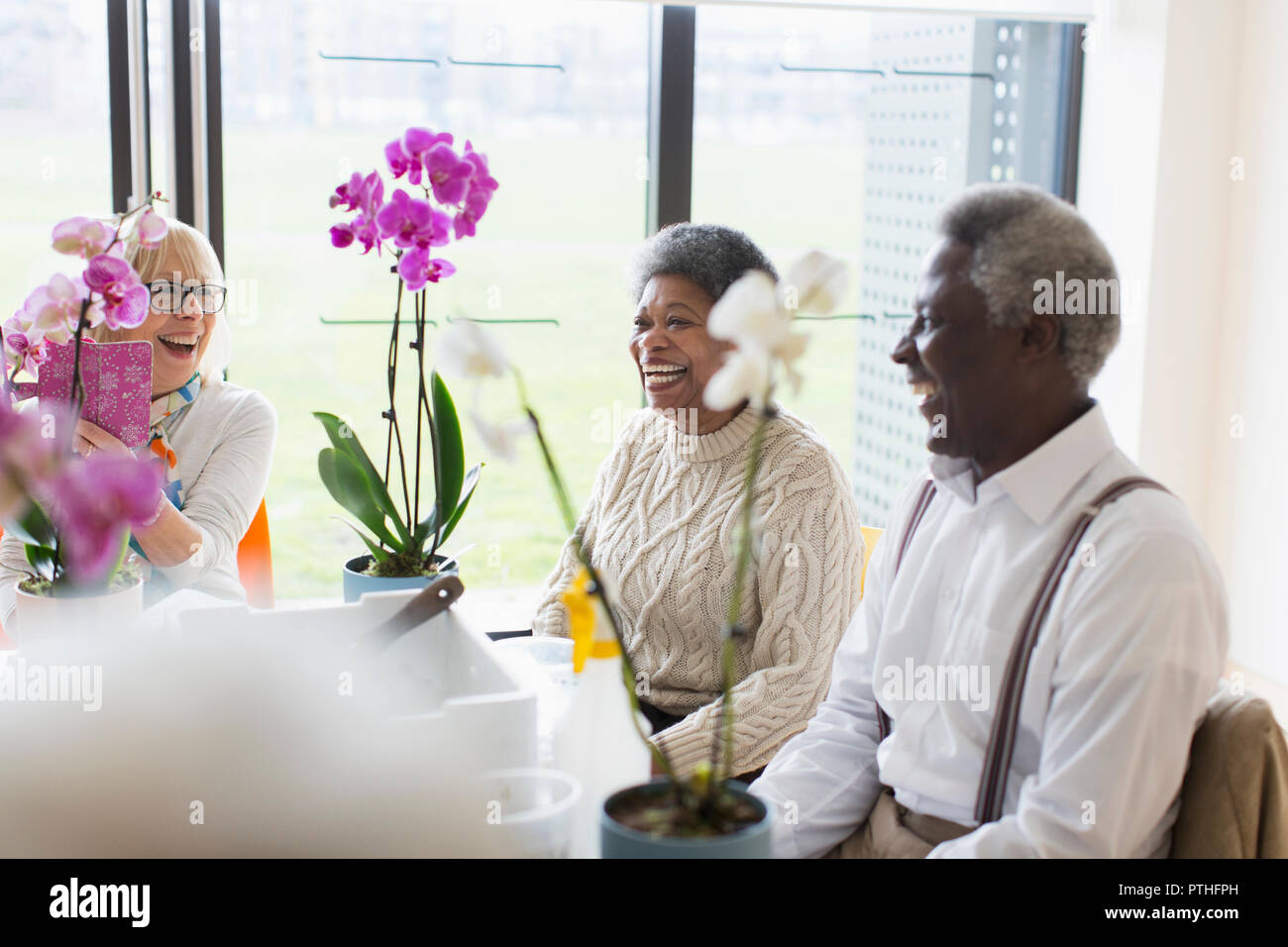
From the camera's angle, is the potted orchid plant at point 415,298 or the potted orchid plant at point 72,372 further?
the potted orchid plant at point 415,298

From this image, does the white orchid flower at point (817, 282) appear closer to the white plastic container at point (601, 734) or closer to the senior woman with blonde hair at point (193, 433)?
the white plastic container at point (601, 734)

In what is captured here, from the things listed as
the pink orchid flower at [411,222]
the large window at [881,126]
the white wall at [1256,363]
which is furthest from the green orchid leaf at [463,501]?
the white wall at [1256,363]

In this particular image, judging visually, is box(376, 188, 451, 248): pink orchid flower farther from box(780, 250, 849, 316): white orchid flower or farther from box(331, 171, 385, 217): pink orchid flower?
box(780, 250, 849, 316): white orchid flower

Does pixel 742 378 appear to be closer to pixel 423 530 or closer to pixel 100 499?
pixel 100 499

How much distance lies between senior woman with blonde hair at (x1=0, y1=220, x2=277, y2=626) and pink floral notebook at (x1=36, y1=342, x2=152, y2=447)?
0.41m

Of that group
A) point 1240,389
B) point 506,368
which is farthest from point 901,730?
point 1240,389

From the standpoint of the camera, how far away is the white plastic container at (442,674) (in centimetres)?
99

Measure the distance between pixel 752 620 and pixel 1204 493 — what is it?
8.01 feet

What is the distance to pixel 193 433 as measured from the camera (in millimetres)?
2207

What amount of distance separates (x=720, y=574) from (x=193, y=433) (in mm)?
959

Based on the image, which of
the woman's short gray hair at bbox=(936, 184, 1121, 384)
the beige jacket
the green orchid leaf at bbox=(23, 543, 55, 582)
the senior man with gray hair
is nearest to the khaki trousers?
the senior man with gray hair

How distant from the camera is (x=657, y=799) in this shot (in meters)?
0.90

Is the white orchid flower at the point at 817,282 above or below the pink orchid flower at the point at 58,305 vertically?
above

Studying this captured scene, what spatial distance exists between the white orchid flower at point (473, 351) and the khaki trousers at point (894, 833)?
81 cm
